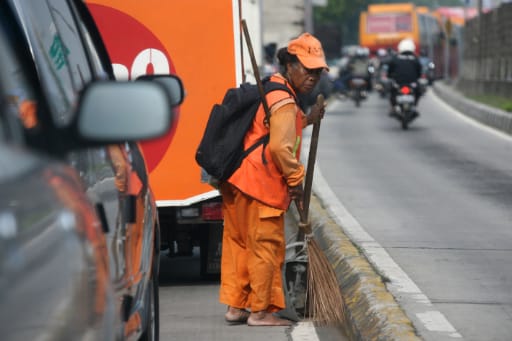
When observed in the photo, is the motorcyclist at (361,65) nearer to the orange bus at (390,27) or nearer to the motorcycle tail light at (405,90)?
the orange bus at (390,27)

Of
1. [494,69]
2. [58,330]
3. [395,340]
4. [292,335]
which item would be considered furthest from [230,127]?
[494,69]

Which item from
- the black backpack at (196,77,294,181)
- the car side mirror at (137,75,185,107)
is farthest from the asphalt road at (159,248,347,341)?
the car side mirror at (137,75,185,107)

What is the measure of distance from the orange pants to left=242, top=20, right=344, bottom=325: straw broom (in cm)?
17

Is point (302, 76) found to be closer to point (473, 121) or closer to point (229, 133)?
point (229, 133)

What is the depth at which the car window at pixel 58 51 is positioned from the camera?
4.30m

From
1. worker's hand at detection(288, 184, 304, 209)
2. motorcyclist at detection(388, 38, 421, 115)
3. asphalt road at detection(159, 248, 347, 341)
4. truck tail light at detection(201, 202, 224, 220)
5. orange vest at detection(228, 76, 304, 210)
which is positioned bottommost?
motorcyclist at detection(388, 38, 421, 115)

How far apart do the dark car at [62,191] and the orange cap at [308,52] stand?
2.93 metres

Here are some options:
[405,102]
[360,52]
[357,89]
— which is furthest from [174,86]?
[360,52]

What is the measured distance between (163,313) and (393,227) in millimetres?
3099

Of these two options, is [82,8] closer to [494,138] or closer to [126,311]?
[126,311]

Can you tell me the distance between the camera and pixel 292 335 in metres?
7.45

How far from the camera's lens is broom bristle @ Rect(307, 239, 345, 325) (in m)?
7.43

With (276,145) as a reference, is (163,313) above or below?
below

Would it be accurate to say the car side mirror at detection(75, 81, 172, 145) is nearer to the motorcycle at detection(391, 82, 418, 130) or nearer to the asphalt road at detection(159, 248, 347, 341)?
the asphalt road at detection(159, 248, 347, 341)
